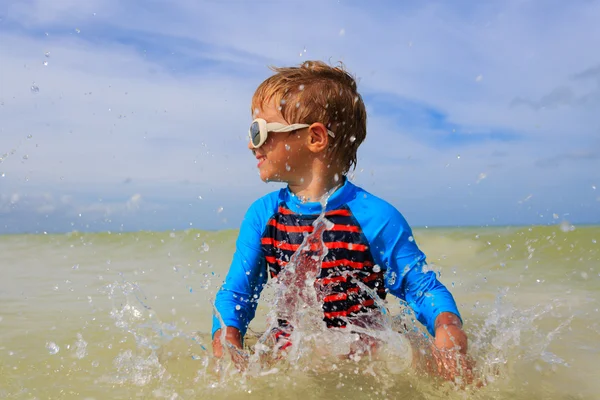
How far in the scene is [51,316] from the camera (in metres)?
4.21

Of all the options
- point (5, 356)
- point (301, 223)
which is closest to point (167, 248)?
point (5, 356)

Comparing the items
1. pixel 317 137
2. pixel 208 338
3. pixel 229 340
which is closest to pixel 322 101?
pixel 317 137

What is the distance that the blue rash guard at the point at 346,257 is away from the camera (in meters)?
2.62

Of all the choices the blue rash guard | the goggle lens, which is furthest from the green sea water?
the goggle lens

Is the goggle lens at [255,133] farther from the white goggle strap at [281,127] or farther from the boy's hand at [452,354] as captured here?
the boy's hand at [452,354]

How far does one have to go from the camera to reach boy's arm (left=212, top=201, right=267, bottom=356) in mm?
2624

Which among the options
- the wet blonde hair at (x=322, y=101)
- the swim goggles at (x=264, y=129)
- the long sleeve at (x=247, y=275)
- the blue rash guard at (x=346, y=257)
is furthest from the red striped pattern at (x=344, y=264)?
the swim goggles at (x=264, y=129)

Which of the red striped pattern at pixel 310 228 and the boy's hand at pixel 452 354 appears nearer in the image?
the boy's hand at pixel 452 354

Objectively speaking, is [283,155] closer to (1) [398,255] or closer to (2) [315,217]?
(2) [315,217]

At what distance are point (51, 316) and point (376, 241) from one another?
2830mm

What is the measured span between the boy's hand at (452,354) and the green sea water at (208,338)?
61mm

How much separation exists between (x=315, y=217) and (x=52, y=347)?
68.8 inches

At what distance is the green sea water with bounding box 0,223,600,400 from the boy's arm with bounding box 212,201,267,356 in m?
0.10

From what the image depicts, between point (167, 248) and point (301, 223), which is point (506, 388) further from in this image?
point (167, 248)
